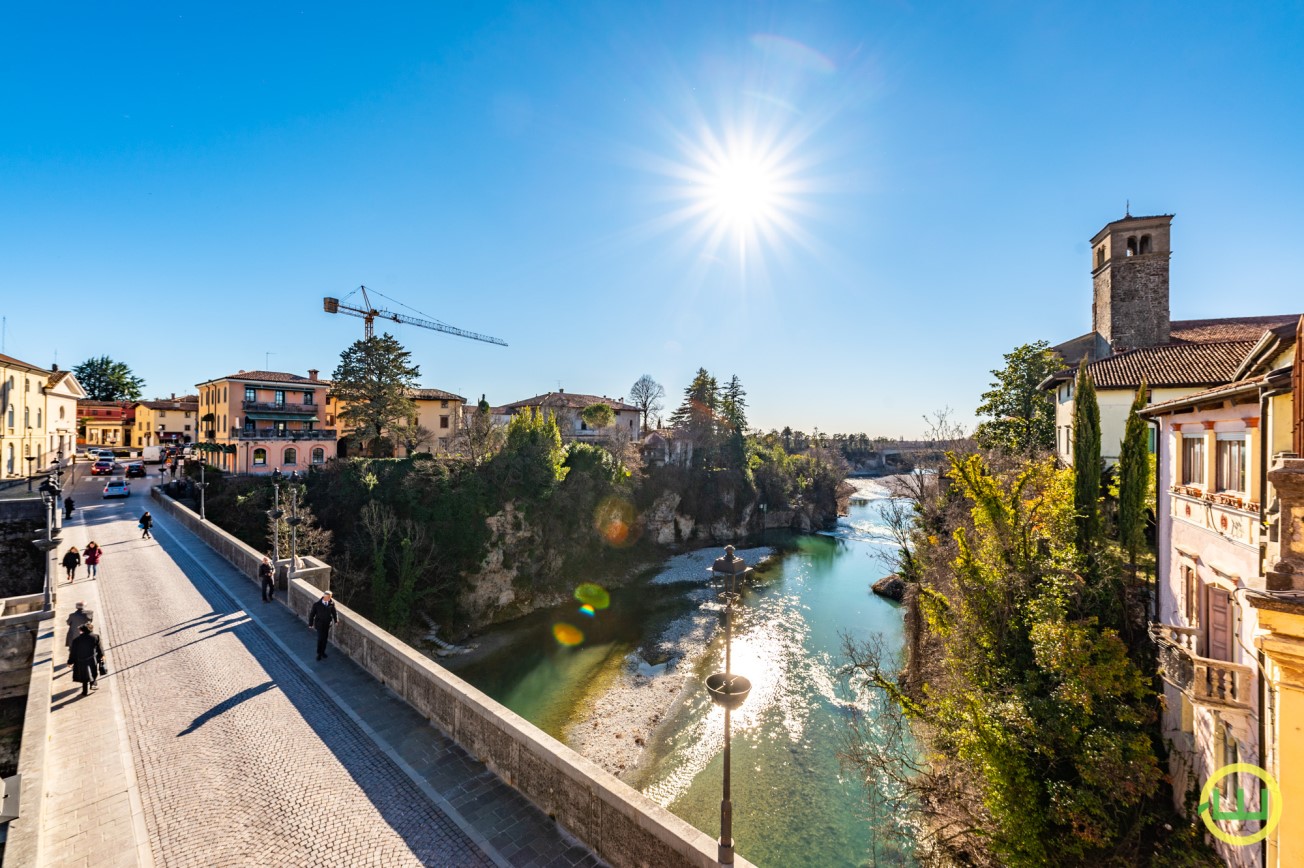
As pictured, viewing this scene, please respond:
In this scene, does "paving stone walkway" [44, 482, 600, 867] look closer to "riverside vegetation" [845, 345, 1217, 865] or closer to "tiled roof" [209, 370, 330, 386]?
"riverside vegetation" [845, 345, 1217, 865]

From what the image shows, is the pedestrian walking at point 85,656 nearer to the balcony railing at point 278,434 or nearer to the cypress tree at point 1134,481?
the cypress tree at point 1134,481

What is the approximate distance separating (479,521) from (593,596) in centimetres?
833

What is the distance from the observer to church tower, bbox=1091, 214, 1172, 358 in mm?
28688

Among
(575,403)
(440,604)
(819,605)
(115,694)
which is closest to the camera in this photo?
(115,694)

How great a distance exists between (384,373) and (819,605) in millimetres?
Result: 33868

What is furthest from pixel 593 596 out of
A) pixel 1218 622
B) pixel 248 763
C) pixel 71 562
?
pixel 1218 622

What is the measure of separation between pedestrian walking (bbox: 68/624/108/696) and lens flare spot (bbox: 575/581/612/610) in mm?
22752

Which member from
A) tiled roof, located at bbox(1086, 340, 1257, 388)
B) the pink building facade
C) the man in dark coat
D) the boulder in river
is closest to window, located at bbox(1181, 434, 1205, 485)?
tiled roof, located at bbox(1086, 340, 1257, 388)

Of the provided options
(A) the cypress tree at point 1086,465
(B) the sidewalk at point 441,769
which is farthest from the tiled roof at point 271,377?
(A) the cypress tree at point 1086,465

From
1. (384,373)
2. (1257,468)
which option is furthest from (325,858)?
(384,373)

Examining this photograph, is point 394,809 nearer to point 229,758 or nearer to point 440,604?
point 229,758

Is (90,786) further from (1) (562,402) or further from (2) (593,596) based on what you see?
(1) (562,402)

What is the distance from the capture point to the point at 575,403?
2218 inches

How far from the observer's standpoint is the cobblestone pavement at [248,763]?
252 inches
